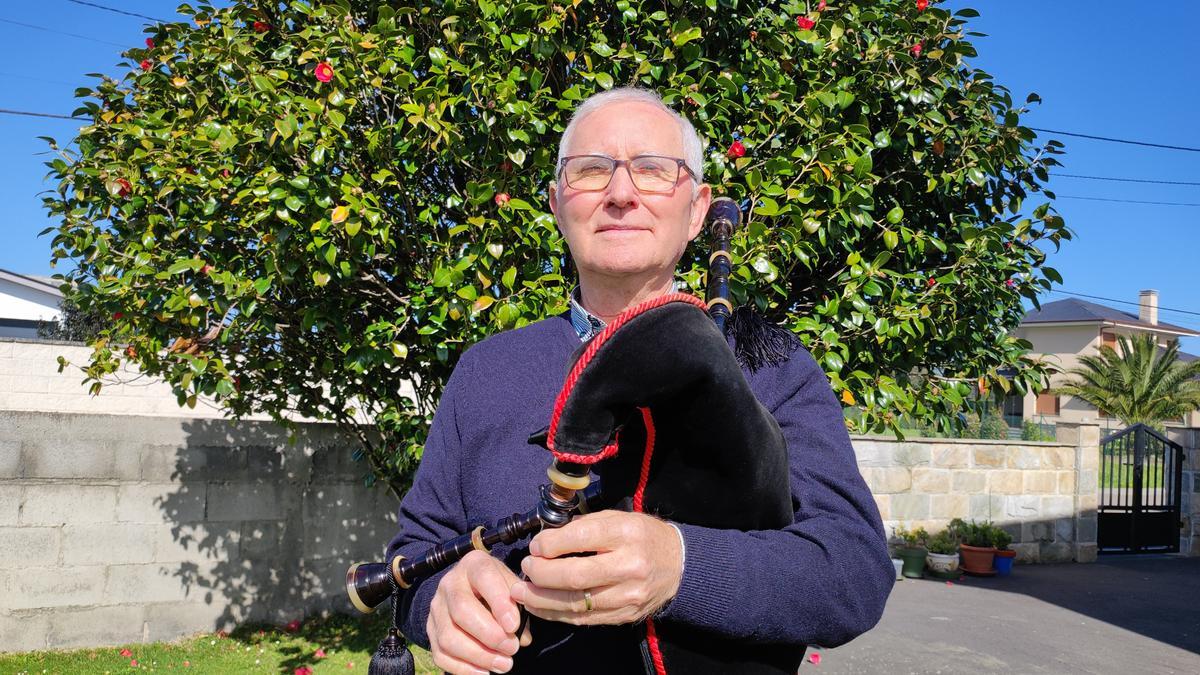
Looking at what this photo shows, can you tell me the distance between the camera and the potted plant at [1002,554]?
10.7m

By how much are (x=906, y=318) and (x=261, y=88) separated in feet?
8.98

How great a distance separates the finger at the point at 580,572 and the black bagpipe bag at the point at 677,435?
0.11 meters

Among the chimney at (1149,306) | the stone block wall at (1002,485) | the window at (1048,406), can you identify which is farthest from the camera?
the chimney at (1149,306)

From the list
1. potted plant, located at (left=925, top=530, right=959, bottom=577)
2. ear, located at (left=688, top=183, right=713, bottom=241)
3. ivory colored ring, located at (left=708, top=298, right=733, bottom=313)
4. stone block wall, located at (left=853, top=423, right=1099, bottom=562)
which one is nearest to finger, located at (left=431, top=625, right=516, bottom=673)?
ivory colored ring, located at (left=708, top=298, right=733, bottom=313)

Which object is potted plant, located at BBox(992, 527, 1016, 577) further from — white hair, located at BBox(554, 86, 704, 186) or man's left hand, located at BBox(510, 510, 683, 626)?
man's left hand, located at BBox(510, 510, 683, 626)

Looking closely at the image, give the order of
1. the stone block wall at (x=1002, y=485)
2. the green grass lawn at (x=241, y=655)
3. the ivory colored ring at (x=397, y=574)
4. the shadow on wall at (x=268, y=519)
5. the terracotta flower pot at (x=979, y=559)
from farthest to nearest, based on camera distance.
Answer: the stone block wall at (x=1002, y=485), the terracotta flower pot at (x=979, y=559), the shadow on wall at (x=268, y=519), the green grass lawn at (x=241, y=655), the ivory colored ring at (x=397, y=574)

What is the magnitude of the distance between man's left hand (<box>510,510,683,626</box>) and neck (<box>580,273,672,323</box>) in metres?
0.70

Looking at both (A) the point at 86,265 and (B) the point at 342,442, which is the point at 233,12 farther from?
(B) the point at 342,442

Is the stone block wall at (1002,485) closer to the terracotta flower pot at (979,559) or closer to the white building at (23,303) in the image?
the terracotta flower pot at (979,559)

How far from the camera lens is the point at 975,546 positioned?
1069cm

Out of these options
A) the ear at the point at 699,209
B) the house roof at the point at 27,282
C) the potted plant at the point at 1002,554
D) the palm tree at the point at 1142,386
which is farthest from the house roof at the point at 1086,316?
the ear at the point at 699,209

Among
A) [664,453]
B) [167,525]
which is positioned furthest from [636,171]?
[167,525]

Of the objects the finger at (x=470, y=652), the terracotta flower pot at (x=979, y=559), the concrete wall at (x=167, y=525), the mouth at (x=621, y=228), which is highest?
the mouth at (x=621, y=228)

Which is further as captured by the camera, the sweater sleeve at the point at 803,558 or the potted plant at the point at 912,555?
the potted plant at the point at 912,555
